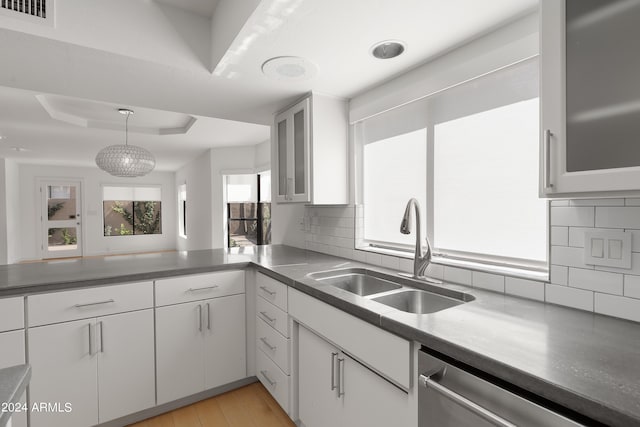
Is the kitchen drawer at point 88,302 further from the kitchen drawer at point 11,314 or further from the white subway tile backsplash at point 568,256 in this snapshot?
the white subway tile backsplash at point 568,256

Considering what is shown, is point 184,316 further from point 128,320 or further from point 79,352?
point 79,352

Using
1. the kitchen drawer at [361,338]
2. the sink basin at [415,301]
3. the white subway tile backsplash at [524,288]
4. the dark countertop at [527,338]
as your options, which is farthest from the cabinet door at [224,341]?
the white subway tile backsplash at [524,288]

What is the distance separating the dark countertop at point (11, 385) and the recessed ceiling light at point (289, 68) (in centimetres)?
158

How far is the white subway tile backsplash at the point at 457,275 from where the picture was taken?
1.49 metres

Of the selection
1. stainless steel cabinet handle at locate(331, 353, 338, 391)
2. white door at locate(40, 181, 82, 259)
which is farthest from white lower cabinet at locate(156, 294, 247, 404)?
white door at locate(40, 181, 82, 259)

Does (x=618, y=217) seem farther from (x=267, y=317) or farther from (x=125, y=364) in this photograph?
(x=125, y=364)

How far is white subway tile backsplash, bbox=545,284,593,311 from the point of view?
3.65 feet

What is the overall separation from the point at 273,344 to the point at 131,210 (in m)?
8.44

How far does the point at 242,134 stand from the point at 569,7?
4180 millimetres

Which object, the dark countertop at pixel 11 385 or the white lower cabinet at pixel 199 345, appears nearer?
the dark countertop at pixel 11 385

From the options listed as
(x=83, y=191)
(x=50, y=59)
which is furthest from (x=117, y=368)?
(x=83, y=191)

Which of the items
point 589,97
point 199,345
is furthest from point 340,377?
point 589,97

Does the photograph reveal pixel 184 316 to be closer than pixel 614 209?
No

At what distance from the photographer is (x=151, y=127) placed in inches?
175
